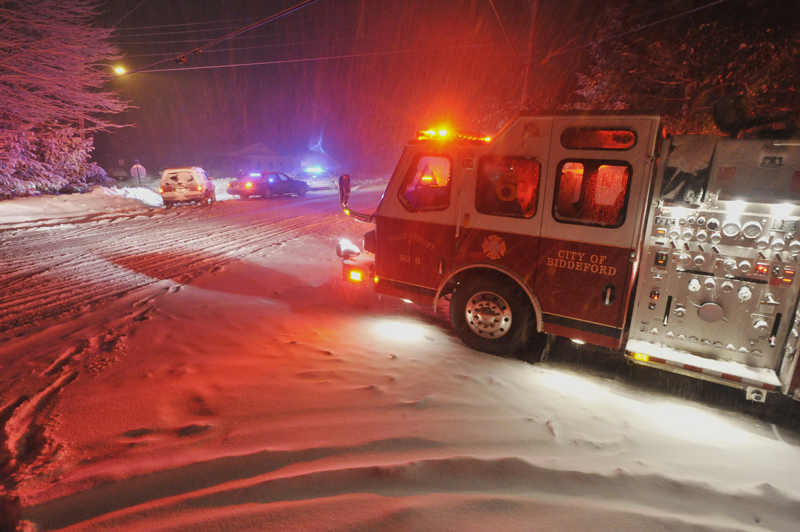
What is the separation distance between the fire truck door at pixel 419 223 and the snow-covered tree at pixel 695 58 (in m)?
4.61

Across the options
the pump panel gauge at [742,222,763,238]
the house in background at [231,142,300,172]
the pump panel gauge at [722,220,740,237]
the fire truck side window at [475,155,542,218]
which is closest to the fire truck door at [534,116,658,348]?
the fire truck side window at [475,155,542,218]

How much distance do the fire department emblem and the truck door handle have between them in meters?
1.09

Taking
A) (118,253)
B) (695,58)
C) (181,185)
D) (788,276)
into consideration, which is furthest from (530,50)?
(181,185)

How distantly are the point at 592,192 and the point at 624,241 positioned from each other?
577mm

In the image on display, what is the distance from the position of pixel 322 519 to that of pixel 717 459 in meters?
2.98

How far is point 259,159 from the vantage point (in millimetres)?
58812

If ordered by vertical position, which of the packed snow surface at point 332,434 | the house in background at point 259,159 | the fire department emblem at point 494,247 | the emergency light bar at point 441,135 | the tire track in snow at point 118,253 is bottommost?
the packed snow surface at point 332,434

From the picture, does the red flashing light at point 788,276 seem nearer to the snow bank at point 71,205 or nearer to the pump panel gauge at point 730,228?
the pump panel gauge at point 730,228

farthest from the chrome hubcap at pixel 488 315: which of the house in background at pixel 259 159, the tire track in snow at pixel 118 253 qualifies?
the house in background at pixel 259 159

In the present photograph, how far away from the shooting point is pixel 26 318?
540 centimetres

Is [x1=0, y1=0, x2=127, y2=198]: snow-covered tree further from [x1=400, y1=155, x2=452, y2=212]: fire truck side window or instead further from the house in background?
the house in background

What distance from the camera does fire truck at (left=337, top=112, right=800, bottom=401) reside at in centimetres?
372

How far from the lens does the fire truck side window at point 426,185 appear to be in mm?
5203

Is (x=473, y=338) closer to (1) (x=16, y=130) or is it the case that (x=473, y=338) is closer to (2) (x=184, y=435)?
(2) (x=184, y=435)
